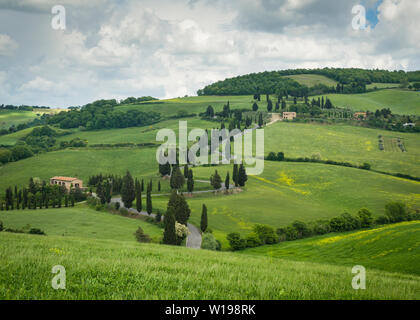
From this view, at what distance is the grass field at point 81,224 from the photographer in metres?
64.4

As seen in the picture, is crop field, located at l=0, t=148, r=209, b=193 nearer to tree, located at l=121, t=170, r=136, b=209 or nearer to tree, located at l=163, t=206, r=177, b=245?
tree, located at l=121, t=170, r=136, b=209

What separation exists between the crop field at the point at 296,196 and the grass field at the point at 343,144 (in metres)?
15.1

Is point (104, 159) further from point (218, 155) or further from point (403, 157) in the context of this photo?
point (403, 157)

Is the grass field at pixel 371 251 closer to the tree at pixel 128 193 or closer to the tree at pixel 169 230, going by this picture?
the tree at pixel 169 230

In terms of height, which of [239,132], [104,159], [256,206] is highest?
[239,132]

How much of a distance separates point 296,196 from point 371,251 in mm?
59414

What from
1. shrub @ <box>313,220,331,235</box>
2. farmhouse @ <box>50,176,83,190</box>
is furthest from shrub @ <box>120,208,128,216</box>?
shrub @ <box>313,220,331,235</box>

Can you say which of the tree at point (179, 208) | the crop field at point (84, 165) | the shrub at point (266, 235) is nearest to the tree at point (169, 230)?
the tree at point (179, 208)

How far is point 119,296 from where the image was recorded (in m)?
9.77

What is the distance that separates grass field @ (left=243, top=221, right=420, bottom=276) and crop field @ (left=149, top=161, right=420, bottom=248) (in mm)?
15659

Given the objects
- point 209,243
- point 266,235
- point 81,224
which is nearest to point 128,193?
point 81,224

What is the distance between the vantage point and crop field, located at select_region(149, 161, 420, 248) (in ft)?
263
